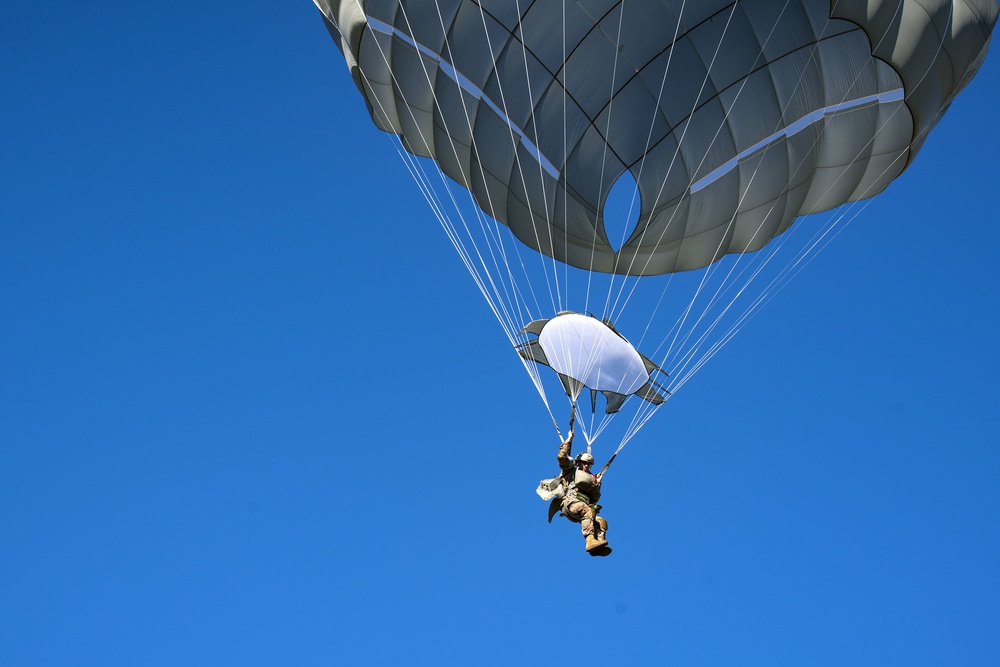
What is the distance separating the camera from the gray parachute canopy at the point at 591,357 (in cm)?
1267

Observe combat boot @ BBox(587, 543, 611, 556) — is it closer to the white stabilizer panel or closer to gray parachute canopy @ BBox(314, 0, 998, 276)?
the white stabilizer panel

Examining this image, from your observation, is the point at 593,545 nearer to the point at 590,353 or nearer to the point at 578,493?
the point at 578,493

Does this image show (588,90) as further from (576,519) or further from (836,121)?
(576,519)

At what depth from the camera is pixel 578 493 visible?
11.5 m

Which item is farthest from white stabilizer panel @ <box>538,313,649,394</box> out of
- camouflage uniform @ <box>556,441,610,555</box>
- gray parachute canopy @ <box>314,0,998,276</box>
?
gray parachute canopy @ <box>314,0,998,276</box>

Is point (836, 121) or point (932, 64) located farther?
point (836, 121)

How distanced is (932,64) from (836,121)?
1.31 m

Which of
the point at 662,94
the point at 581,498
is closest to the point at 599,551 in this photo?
the point at 581,498

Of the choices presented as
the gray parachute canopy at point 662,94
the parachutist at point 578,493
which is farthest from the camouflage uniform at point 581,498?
the gray parachute canopy at point 662,94

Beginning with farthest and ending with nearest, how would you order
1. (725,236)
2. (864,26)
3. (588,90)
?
(725,236), (588,90), (864,26)

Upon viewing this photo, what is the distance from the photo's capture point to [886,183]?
1430cm

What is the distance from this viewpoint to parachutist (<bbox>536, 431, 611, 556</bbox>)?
11164 mm

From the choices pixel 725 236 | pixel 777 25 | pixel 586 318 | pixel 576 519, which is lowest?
pixel 576 519

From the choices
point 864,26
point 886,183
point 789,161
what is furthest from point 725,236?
point 864,26
